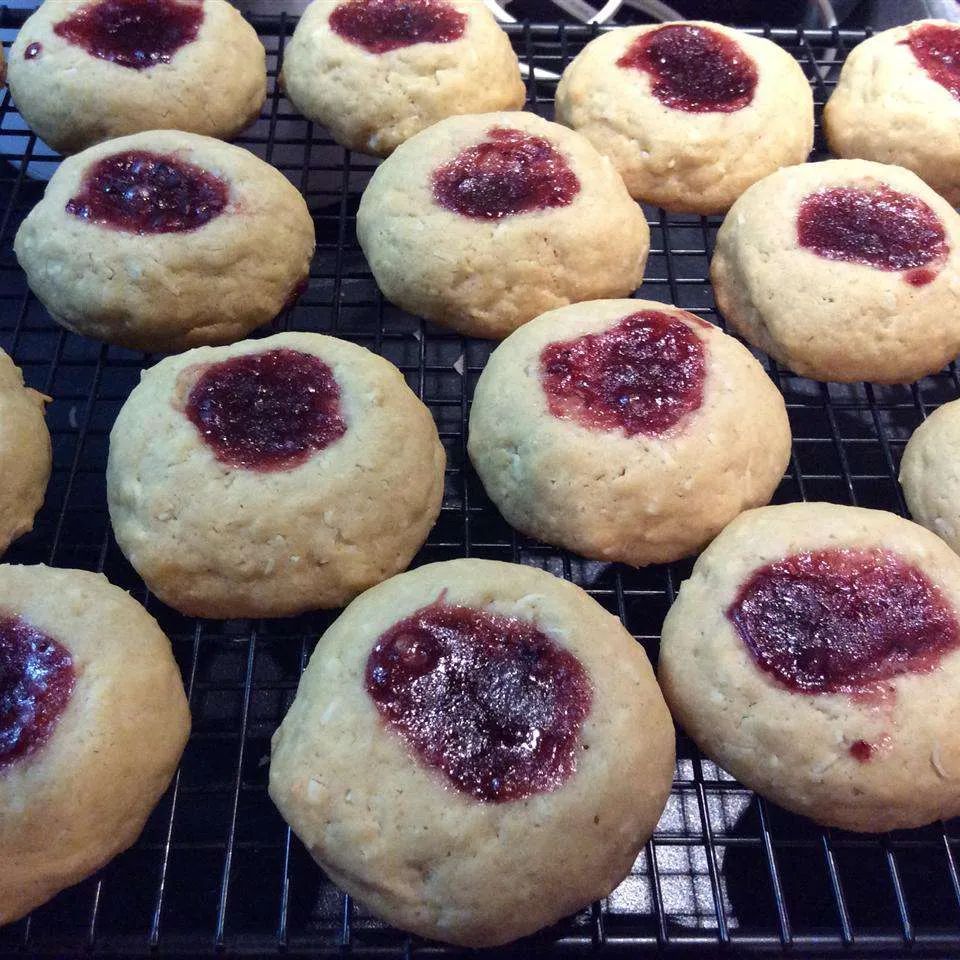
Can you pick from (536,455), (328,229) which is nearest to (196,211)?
(328,229)

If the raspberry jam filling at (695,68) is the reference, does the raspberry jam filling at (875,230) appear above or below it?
below

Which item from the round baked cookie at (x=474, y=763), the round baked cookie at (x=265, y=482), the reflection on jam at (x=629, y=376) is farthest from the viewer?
the reflection on jam at (x=629, y=376)

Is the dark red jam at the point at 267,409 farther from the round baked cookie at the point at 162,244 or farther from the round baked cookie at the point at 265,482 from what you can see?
the round baked cookie at the point at 162,244

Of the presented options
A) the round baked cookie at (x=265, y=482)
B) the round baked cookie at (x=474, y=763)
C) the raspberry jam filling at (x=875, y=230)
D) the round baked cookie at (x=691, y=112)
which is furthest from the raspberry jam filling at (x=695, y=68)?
the round baked cookie at (x=474, y=763)

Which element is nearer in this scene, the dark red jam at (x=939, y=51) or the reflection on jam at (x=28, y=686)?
the reflection on jam at (x=28, y=686)

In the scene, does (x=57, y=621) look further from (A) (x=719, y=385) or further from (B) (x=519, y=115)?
(B) (x=519, y=115)

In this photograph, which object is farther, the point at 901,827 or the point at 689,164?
the point at 689,164

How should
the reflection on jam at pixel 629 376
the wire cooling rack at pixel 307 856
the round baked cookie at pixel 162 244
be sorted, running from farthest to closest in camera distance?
the round baked cookie at pixel 162 244 → the reflection on jam at pixel 629 376 → the wire cooling rack at pixel 307 856
